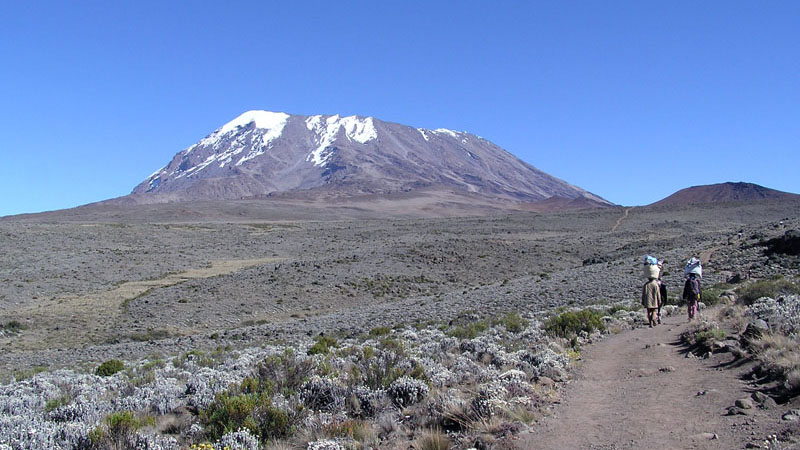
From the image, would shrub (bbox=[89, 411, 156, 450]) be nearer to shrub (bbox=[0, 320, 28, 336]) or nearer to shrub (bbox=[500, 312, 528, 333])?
shrub (bbox=[500, 312, 528, 333])

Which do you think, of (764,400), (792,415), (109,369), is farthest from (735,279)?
(109,369)

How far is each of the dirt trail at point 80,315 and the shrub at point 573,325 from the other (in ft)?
50.7

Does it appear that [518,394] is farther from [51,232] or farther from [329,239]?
[51,232]

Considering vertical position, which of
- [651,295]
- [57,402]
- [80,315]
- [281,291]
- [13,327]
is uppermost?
[651,295]

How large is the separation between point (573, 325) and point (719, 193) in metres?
131

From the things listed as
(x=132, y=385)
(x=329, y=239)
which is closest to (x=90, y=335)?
(x=132, y=385)

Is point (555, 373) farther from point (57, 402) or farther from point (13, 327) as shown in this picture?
point (13, 327)

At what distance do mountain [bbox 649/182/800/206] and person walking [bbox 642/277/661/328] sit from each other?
11649 centimetres

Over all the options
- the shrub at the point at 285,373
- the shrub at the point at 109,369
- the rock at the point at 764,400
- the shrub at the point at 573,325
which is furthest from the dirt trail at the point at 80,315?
the rock at the point at 764,400

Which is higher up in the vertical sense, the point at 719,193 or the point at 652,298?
the point at 719,193

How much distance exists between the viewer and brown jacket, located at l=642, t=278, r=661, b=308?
11.2 metres

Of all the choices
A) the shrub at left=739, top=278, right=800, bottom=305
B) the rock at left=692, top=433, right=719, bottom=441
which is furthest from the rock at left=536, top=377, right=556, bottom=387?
the shrub at left=739, top=278, right=800, bottom=305

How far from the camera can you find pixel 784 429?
4434 mm

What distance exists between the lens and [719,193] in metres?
125
